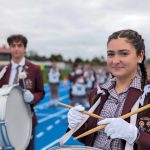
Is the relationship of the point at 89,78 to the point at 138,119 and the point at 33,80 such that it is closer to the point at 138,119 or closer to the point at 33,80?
the point at 33,80

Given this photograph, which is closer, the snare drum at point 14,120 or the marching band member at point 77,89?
the snare drum at point 14,120

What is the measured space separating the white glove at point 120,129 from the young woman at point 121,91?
5 cm

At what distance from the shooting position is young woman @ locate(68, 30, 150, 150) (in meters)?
2.02

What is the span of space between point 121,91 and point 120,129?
36 cm

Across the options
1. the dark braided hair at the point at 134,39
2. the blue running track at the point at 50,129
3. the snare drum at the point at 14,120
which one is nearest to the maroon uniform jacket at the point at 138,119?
the dark braided hair at the point at 134,39

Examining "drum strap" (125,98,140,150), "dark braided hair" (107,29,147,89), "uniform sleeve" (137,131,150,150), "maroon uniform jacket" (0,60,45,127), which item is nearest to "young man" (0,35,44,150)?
"maroon uniform jacket" (0,60,45,127)

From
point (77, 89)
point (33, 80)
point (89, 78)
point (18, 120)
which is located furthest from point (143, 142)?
point (89, 78)

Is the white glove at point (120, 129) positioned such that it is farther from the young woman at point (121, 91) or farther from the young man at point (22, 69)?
the young man at point (22, 69)

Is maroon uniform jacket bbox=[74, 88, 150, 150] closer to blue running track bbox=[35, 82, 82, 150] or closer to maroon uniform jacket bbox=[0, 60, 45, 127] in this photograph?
maroon uniform jacket bbox=[0, 60, 45, 127]

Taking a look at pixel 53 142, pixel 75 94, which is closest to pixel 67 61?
pixel 75 94

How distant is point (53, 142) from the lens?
6.71m

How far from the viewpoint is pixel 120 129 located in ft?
6.08

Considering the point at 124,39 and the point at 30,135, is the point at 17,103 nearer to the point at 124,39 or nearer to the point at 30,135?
the point at 30,135

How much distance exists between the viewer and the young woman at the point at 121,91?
2.02 meters
